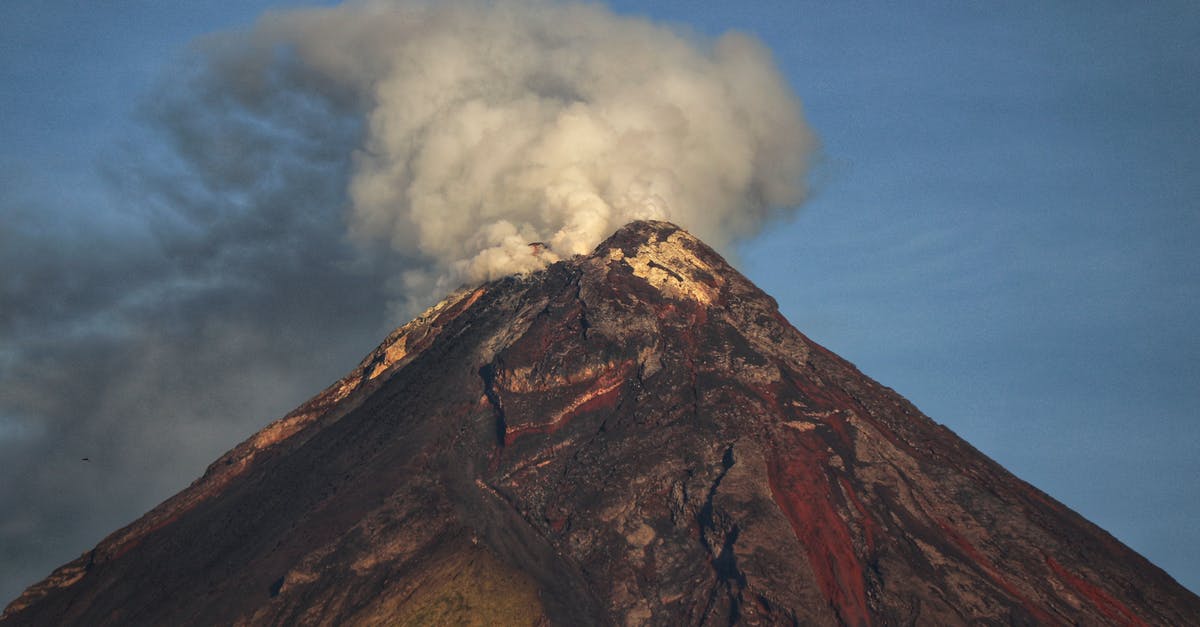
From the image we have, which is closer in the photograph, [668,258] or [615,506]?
[615,506]

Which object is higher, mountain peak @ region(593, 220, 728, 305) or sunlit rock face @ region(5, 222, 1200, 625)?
mountain peak @ region(593, 220, 728, 305)

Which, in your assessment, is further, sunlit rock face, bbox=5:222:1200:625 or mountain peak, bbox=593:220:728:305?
→ mountain peak, bbox=593:220:728:305

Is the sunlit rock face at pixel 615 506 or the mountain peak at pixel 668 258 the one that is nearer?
the sunlit rock face at pixel 615 506

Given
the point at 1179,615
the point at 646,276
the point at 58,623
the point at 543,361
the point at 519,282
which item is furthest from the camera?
the point at 519,282

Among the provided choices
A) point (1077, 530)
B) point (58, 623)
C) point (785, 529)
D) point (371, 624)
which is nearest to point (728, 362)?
point (785, 529)

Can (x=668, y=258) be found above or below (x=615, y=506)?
above

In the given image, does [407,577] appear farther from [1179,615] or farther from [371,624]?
[1179,615]

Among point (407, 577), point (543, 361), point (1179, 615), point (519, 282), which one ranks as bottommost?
point (1179, 615)

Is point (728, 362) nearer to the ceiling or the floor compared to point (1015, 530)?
nearer to the ceiling
